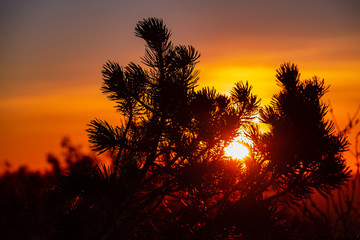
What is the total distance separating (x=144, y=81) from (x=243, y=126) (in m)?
0.87

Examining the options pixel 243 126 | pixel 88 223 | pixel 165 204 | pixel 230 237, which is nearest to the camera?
pixel 88 223

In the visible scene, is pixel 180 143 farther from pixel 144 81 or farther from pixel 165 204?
pixel 165 204

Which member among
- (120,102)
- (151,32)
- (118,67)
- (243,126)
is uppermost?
(151,32)

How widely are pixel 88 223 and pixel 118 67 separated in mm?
1225

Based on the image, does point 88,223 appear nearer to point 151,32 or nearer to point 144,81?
point 144,81

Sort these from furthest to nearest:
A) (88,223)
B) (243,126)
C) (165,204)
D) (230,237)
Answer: (165,204) → (243,126) → (230,237) → (88,223)

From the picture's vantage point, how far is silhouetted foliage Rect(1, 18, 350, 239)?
213 centimetres

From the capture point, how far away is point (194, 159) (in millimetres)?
2316

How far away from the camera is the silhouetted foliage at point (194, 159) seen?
2133mm

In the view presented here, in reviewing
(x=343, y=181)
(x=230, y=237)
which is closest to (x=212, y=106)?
(x=230, y=237)

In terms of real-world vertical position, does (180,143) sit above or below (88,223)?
above

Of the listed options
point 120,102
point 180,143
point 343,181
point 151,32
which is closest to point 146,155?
point 180,143

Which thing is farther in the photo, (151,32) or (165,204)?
(165,204)

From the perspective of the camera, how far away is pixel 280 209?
2.68m
